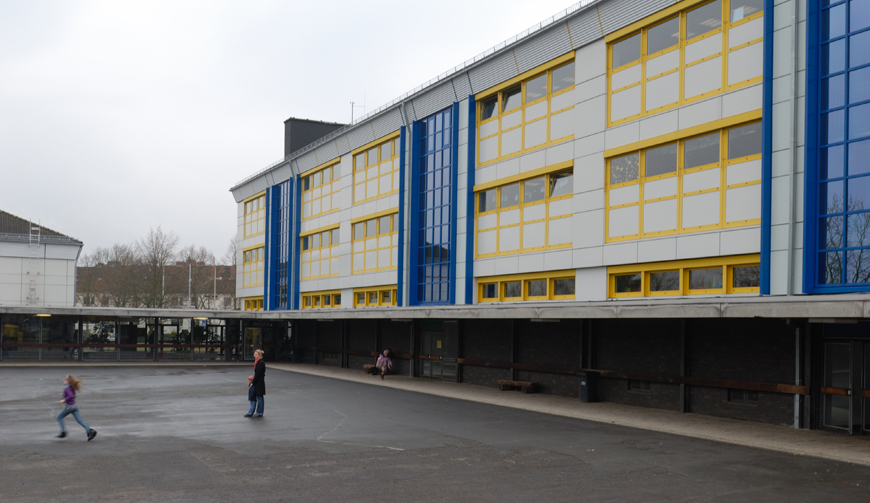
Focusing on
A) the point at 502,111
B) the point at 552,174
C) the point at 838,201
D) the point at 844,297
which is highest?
the point at 502,111

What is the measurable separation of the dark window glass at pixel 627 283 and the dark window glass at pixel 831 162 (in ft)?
19.3

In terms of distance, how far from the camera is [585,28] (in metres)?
22.7

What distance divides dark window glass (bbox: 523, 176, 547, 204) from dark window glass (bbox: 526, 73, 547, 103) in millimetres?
2687

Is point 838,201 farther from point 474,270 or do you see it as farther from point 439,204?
point 439,204

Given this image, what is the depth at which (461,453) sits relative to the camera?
43.5 ft

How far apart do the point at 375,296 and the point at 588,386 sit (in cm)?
1537

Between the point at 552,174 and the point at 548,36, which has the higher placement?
the point at 548,36

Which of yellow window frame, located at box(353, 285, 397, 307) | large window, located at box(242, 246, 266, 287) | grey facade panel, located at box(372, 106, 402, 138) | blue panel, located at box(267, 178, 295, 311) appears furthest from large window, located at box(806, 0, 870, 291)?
large window, located at box(242, 246, 266, 287)

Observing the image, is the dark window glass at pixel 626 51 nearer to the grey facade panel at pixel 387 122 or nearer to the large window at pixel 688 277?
the large window at pixel 688 277

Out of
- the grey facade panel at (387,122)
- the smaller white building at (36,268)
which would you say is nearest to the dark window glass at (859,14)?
the grey facade panel at (387,122)

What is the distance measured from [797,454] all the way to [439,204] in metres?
18.4

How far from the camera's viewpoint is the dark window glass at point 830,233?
15812 mm

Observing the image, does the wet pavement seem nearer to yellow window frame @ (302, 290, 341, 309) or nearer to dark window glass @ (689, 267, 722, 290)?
dark window glass @ (689, 267, 722, 290)

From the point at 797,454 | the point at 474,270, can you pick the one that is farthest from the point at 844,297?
the point at 474,270
